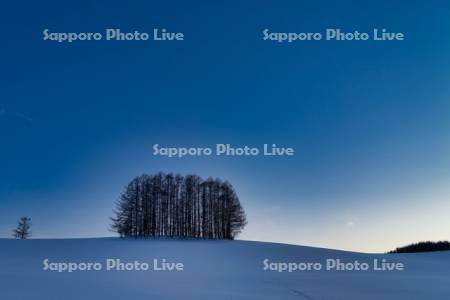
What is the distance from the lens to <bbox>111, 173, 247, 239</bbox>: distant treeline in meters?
38.8

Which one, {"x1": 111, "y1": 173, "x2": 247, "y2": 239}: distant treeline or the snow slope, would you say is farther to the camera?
{"x1": 111, "y1": 173, "x2": 247, "y2": 239}: distant treeline

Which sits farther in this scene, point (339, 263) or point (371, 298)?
point (339, 263)

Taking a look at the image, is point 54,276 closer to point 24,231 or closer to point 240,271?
point 240,271

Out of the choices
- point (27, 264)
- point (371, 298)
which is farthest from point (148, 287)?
point (27, 264)

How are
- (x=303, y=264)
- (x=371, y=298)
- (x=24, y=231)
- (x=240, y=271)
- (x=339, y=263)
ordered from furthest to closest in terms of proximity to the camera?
(x=24, y=231)
(x=339, y=263)
(x=303, y=264)
(x=240, y=271)
(x=371, y=298)

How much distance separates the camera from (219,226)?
131ft

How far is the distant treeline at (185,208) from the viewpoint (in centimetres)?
3884

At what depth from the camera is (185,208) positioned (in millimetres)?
39750

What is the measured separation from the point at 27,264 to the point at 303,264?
12665mm

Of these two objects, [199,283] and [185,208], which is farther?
[185,208]

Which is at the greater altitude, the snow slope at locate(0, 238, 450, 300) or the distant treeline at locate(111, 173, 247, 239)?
the distant treeline at locate(111, 173, 247, 239)

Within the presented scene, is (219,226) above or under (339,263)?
above

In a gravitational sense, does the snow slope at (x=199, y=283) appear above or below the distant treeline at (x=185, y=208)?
below

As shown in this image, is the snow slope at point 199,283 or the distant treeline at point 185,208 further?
the distant treeline at point 185,208
